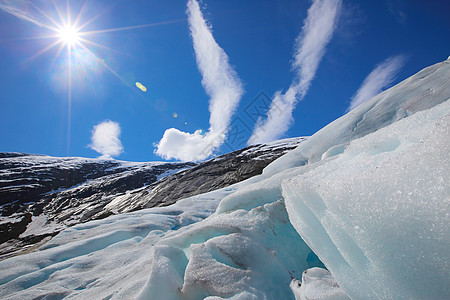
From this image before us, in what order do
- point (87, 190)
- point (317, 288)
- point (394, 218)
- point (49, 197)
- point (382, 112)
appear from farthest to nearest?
point (87, 190) → point (49, 197) → point (382, 112) → point (317, 288) → point (394, 218)

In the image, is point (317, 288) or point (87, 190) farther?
point (87, 190)

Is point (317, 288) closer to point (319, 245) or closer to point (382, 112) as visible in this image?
point (319, 245)

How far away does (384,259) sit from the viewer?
125 centimetres

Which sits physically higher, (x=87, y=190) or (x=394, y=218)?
(x=87, y=190)

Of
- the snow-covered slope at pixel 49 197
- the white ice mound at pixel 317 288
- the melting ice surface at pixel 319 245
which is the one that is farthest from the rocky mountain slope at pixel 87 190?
the white ice mound at pixel 317 288

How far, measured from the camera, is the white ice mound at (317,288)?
1789 mm

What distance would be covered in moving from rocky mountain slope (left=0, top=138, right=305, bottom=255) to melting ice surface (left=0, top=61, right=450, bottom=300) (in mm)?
7833

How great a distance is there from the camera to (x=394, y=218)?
1.19 metres

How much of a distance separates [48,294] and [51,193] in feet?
186

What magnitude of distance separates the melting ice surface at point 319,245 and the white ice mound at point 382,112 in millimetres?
4722

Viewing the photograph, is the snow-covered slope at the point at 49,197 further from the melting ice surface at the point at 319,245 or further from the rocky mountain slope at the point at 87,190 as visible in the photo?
the melting ice surface at the point at 319,245

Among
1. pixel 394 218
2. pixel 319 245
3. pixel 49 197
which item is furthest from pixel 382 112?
pixel 49 197

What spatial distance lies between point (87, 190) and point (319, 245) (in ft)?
166

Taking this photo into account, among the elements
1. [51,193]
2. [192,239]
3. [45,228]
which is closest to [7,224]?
[45,228]
